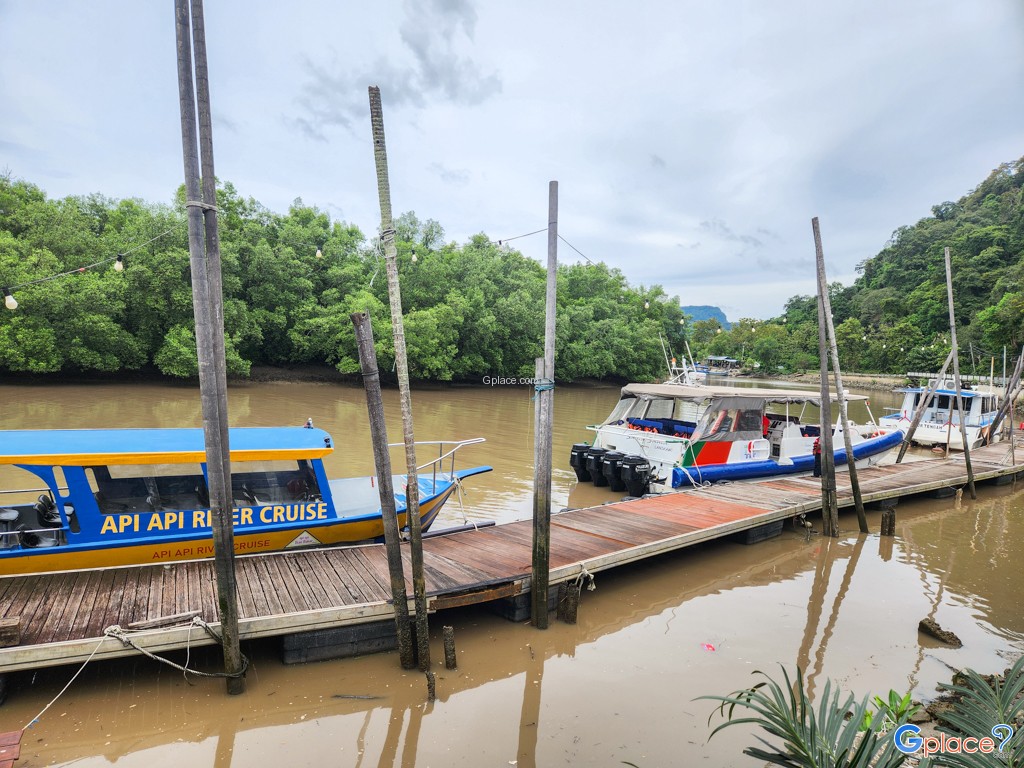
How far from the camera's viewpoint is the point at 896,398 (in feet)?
177

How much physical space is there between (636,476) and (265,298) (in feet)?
93.2

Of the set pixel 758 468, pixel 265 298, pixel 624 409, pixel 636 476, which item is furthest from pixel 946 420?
pixel 265 298

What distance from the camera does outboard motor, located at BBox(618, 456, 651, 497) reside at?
12984 mm

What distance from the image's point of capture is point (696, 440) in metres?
13.3

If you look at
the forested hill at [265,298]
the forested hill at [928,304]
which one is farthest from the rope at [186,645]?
the forested hill at [928,304]

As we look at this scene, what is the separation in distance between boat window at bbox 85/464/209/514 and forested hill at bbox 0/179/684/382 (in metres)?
12.4

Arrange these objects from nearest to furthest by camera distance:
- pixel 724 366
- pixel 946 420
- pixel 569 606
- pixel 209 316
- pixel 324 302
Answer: pixel 209 316 → pixel 569 606 → pixel 946 420 → pixel 324 302 → pixel 724 366

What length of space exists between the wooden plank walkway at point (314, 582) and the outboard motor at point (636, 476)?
2.21 metres

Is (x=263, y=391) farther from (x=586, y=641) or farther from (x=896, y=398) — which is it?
(x=896, y=398)

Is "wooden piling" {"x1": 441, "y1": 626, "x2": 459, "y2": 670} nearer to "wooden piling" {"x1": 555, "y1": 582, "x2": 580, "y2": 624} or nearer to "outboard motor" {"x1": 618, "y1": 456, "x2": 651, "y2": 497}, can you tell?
"wooden piling" {"x1": 555, "y1": 582, "x2": 580, "y2": 624}

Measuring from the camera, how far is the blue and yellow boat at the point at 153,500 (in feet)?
21.0

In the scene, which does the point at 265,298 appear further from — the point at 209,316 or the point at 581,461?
the point at 209,316

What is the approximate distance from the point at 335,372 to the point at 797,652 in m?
34.7

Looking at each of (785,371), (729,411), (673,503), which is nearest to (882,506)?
(729,411)
